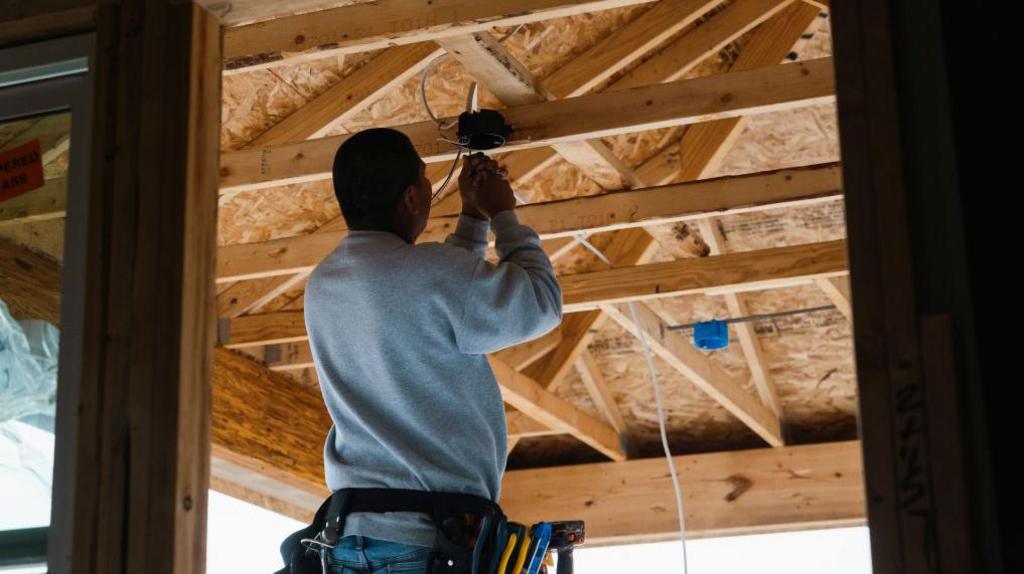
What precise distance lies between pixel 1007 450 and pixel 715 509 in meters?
5.26

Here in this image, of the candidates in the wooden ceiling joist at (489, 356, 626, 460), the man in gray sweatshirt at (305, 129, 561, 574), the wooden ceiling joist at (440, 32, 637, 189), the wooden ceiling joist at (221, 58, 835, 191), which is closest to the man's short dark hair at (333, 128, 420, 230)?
the man in gray sweatshirt at (305, 129, 561, 574)

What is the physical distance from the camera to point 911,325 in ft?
5.91

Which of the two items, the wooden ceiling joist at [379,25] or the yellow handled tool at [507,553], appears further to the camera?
the wooden ceiling joist at [379,25]

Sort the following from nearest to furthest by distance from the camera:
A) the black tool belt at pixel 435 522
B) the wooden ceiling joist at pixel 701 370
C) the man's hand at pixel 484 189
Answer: the black tool belt at pixel 435 522
the man's hand at pixel 484 189
the wooden ceiling joist at pixel 701 370

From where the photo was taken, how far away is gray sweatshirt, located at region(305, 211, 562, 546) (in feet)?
7.76

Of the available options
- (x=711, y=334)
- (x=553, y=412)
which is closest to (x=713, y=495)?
(x=553, y=412)

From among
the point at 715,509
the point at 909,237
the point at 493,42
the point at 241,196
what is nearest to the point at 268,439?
the point at 241,196

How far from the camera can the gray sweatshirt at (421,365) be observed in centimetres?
237

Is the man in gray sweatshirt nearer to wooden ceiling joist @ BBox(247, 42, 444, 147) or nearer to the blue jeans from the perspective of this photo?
the blue jeans

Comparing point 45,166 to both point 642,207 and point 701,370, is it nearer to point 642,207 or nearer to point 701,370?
point 642,207

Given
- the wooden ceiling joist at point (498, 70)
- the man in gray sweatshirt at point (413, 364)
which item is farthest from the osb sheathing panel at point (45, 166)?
the wooden ceiling joist at point (498, 70)

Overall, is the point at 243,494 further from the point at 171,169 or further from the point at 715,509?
the point at 171,169

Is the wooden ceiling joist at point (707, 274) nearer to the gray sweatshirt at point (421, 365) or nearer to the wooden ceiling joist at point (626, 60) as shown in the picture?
the wooden ceiling joist at point (626, 60)

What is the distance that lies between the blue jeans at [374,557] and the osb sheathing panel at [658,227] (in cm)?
293
